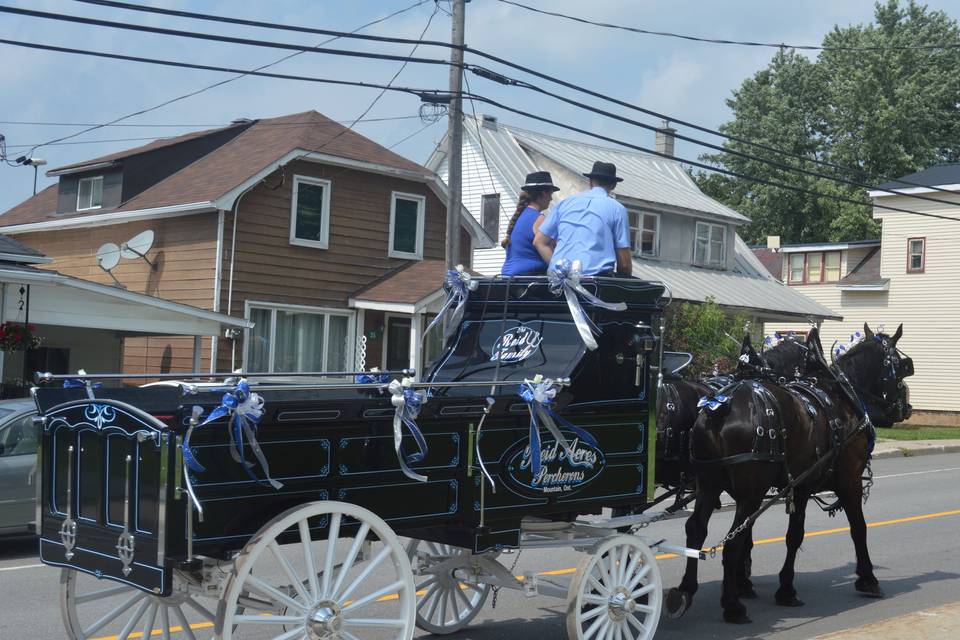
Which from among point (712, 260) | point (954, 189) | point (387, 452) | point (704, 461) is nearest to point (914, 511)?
point (704, 461)

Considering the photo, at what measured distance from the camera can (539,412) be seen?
6.48 m

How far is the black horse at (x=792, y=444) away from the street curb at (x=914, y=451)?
13516 mm

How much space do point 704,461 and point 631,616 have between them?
1.97 m

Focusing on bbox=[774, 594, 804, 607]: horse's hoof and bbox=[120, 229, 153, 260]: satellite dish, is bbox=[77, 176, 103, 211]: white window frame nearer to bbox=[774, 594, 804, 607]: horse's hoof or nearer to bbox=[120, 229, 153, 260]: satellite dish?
bbox=[120, 229, 153, 260]: satellite dish

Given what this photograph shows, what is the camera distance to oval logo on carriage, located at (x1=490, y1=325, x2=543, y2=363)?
24.7 feet

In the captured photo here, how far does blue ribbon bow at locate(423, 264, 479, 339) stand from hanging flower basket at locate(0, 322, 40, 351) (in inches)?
427

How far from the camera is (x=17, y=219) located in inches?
1125

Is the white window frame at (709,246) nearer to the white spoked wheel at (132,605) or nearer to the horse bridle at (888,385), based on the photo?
the horse bridle at (888,385)

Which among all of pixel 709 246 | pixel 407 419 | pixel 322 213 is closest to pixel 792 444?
pixel 407 419

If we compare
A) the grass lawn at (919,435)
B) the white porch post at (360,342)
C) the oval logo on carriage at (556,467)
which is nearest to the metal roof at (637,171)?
the grass lawn at (919,435)

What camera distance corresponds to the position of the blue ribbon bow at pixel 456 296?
779 cm

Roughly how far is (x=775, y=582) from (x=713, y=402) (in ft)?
8.31

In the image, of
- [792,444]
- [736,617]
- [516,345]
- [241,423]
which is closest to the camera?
[241,423]

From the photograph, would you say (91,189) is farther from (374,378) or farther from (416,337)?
(374,378)
